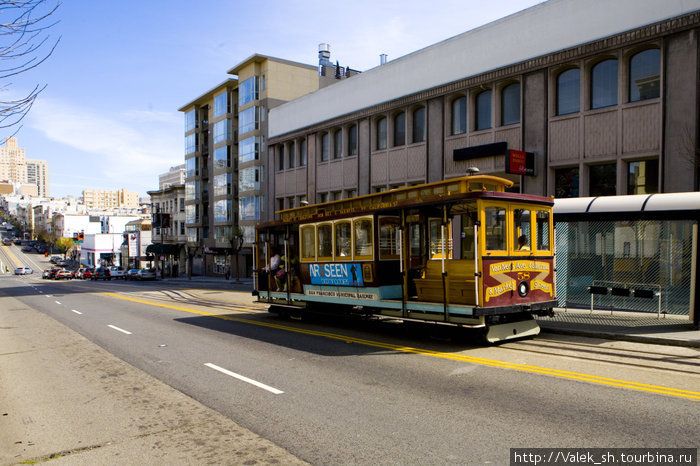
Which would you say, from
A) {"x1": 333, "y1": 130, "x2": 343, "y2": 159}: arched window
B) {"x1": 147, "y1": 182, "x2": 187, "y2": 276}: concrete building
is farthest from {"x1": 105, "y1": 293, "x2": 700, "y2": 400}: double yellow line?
{"x1": 147, "y1": 182, "x2": 187, "y2": 276}: concrete building

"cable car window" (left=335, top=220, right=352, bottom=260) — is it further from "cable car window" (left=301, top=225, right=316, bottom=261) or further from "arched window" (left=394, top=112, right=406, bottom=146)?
"arched window" (left=394, top=112, right=406, bottom=146)

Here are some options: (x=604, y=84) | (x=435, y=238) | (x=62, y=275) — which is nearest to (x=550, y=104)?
(x=604, y=84)

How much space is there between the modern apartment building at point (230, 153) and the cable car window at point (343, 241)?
Result: 3660 centimetres

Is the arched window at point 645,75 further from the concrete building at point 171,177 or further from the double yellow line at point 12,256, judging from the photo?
the concrete building at point 171,177

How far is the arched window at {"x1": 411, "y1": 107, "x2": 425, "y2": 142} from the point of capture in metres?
29.2

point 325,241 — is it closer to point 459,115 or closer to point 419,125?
point 459,115

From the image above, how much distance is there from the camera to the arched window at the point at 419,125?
29.2 m

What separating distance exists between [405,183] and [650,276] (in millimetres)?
17309

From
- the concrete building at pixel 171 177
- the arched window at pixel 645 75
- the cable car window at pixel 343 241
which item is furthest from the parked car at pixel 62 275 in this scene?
the concrete building at pixel 171 177

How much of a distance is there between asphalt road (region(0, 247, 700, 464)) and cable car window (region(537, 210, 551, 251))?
2047mm

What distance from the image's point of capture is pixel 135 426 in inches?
254

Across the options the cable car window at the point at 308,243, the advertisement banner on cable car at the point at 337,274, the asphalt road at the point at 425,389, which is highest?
the cable car window at the point at 308,243

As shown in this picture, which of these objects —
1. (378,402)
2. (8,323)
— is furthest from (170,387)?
(8,323)

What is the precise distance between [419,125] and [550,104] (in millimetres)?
8118
